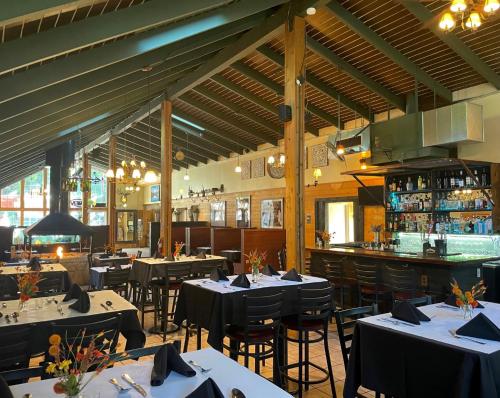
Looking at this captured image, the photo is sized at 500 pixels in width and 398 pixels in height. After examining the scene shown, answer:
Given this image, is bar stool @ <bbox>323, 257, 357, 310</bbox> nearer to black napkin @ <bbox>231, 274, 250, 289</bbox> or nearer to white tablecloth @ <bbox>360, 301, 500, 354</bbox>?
black napkin @ <bbox>231, 274, 250, 289</bbox>

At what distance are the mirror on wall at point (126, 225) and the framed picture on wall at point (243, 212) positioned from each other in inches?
386

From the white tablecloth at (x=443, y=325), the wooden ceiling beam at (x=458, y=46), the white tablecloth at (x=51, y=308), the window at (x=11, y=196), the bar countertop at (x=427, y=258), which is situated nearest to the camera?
the white tablecloth at (x=443, y=325)

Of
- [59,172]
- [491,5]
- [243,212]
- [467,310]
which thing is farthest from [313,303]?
[243,212]

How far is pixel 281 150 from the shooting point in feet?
38.9

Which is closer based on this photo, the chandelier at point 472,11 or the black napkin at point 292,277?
the chandelier at point 472,11

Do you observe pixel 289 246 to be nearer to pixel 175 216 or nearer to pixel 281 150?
pixel 281 150

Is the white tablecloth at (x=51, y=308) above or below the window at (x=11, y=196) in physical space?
below

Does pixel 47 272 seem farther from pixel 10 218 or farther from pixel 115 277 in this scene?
pixel 10 218

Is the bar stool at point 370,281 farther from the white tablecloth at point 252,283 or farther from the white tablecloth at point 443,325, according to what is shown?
the white tablecloth at point 443,325

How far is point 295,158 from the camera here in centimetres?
576

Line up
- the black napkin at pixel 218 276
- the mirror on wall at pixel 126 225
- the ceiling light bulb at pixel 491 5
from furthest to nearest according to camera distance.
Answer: the mirror on wall at pixel 126 225 < the black napkin at pixel 218 276 < the ceiling light bulb at pixel 491 5

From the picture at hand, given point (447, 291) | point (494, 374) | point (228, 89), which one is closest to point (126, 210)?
point (228, 89)

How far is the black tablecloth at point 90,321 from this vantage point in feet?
10.2

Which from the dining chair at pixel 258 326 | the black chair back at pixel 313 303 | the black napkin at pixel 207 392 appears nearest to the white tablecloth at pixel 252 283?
the dining chair at pixel 258 326
